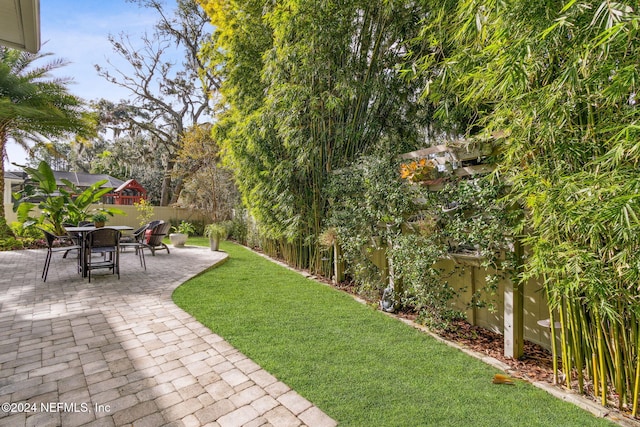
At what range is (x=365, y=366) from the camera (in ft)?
8.11

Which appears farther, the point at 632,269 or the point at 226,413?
the point at 226,413

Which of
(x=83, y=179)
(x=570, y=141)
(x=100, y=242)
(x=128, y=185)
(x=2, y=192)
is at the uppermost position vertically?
(x=83, y=179)

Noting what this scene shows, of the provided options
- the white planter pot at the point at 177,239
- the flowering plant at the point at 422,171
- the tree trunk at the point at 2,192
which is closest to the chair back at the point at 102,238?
the white planter pot at the point at 177,239

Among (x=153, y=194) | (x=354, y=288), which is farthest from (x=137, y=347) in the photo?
(x=153, y=194)

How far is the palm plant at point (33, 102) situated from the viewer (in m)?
8.16

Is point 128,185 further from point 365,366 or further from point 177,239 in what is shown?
point 365,366

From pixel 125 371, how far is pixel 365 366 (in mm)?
1910

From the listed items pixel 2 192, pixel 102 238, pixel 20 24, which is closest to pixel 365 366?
pixel 20 24

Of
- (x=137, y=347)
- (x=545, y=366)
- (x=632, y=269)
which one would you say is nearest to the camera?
(x=632, y=269)

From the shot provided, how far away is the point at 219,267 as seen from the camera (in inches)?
261

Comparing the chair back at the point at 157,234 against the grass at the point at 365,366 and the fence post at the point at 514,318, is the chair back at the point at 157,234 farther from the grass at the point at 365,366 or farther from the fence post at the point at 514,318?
the fence post at the point at 514,318

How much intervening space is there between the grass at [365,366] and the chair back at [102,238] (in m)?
2.00

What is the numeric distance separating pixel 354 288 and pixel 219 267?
334 centimetres

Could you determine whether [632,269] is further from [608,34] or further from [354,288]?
[354,288]
